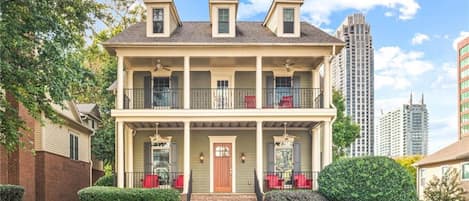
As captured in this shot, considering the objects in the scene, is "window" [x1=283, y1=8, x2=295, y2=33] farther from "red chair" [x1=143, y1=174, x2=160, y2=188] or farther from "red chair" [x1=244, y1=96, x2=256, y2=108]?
"red chair" [x1=143, y1=174, x2=160, y2=188]

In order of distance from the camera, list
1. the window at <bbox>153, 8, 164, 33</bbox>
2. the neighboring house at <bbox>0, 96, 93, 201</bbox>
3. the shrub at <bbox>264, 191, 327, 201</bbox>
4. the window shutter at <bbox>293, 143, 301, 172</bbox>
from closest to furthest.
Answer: the shrub at <bbox>264, 191, 327, 201</bbox>
the neighboring house at <bbox>0, 96, 93, 201</bbox>
the window at <bbox>153, 8, 164, 33</bbox>
the window shutter at <bbox>293, 143, 301, 172</bbox>

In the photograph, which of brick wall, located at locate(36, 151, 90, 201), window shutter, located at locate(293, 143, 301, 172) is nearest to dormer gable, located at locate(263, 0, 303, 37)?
window shutter, located at locate(293, 143, 301, 172)

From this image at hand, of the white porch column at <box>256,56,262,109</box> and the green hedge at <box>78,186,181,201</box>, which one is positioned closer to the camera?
the green hedge at <box>78,186,181,201</box>

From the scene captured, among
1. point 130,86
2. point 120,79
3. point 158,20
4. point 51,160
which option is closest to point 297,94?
point 158,20

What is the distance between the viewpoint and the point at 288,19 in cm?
1931

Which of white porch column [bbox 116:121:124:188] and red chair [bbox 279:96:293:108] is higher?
red chair [bbox 279:96:293:108]

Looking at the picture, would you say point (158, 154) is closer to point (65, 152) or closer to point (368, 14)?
point (65, 152)

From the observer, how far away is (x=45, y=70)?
11.9 meters

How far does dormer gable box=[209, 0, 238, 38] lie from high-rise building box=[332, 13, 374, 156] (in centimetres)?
972

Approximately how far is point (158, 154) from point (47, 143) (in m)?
3.99

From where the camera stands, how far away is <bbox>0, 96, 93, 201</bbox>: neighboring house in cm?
1672

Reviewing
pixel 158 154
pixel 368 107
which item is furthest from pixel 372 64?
pixel 158 154

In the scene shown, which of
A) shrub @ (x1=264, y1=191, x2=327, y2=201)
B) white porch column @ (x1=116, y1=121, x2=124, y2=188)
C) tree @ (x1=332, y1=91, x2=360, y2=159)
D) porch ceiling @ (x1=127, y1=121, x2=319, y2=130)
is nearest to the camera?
shrub @ (x1=264, y1=191, x2=327, y2=201)

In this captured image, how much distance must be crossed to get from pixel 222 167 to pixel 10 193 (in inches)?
312
